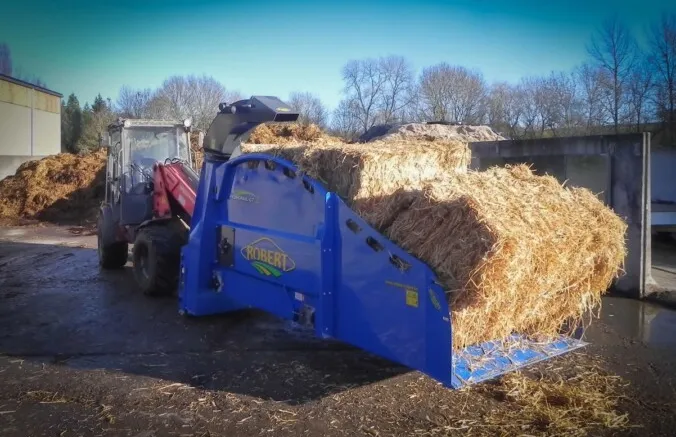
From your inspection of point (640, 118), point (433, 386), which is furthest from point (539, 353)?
point (640, 118)

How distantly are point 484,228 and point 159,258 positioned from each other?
5.50 metres

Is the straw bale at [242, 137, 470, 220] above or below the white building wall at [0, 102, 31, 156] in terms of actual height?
below

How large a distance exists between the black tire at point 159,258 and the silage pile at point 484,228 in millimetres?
3289

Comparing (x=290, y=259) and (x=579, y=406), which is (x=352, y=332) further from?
(x=579, y=406)

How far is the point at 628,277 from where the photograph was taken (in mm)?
8992

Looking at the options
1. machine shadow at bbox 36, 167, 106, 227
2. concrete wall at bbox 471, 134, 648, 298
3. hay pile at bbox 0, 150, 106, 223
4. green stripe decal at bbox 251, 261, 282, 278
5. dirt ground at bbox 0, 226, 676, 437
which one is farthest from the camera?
hay pile at bbox 0, 150, 106, 223

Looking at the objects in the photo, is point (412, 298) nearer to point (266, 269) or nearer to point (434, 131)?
point (266, 269)

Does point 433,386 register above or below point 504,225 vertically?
below

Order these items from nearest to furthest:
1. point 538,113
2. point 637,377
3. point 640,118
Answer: point 637,377, point 640,118, point 538,113

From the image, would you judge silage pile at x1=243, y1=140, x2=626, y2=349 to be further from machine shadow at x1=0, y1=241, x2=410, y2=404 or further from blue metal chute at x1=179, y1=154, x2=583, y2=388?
machine shadow at x1=0, y1=241, x2=410, y2=404

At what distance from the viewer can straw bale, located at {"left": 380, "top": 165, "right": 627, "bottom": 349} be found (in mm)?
4148

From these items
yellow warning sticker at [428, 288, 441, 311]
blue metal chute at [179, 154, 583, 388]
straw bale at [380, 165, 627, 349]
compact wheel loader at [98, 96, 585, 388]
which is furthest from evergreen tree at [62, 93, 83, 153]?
yellow warning sticker at [428, 288, 441, 311]

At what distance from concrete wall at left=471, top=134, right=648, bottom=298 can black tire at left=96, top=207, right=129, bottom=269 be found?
7609mm

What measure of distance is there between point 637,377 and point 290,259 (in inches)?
131
